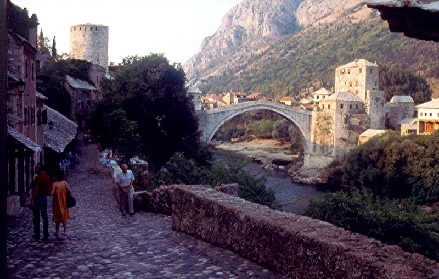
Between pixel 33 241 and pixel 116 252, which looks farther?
pixel 33 241

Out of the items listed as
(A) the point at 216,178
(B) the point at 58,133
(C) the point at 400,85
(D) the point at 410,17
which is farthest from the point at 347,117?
(D) the point at 410,17

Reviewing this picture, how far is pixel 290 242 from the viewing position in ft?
16.8

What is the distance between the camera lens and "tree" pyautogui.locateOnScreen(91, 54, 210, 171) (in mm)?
25812

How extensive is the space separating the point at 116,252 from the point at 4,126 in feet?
18.9

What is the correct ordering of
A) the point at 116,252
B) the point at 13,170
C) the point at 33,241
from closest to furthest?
the point at 116,252 → the point at 33,241 → the point at 13,170

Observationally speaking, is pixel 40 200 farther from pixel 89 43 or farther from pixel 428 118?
pixel 89 43

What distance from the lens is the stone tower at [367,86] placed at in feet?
164

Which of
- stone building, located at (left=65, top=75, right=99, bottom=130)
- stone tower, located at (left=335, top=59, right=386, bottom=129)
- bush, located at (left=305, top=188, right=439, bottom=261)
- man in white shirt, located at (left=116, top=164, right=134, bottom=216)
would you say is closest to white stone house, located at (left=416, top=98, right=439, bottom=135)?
stone tower, located at (left=335, top=59, right=386, bottom=129)

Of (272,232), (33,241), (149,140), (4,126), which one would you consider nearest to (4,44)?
(4,126)

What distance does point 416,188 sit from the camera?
110 ft

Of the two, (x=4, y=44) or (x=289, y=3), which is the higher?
(x=289, y=3)

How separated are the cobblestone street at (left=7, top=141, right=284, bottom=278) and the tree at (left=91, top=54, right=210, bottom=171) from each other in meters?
15.4

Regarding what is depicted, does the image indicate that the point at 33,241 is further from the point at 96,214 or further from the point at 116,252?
the point at 96,214

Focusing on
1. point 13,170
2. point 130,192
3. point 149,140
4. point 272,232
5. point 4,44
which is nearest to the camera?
point 4,44
